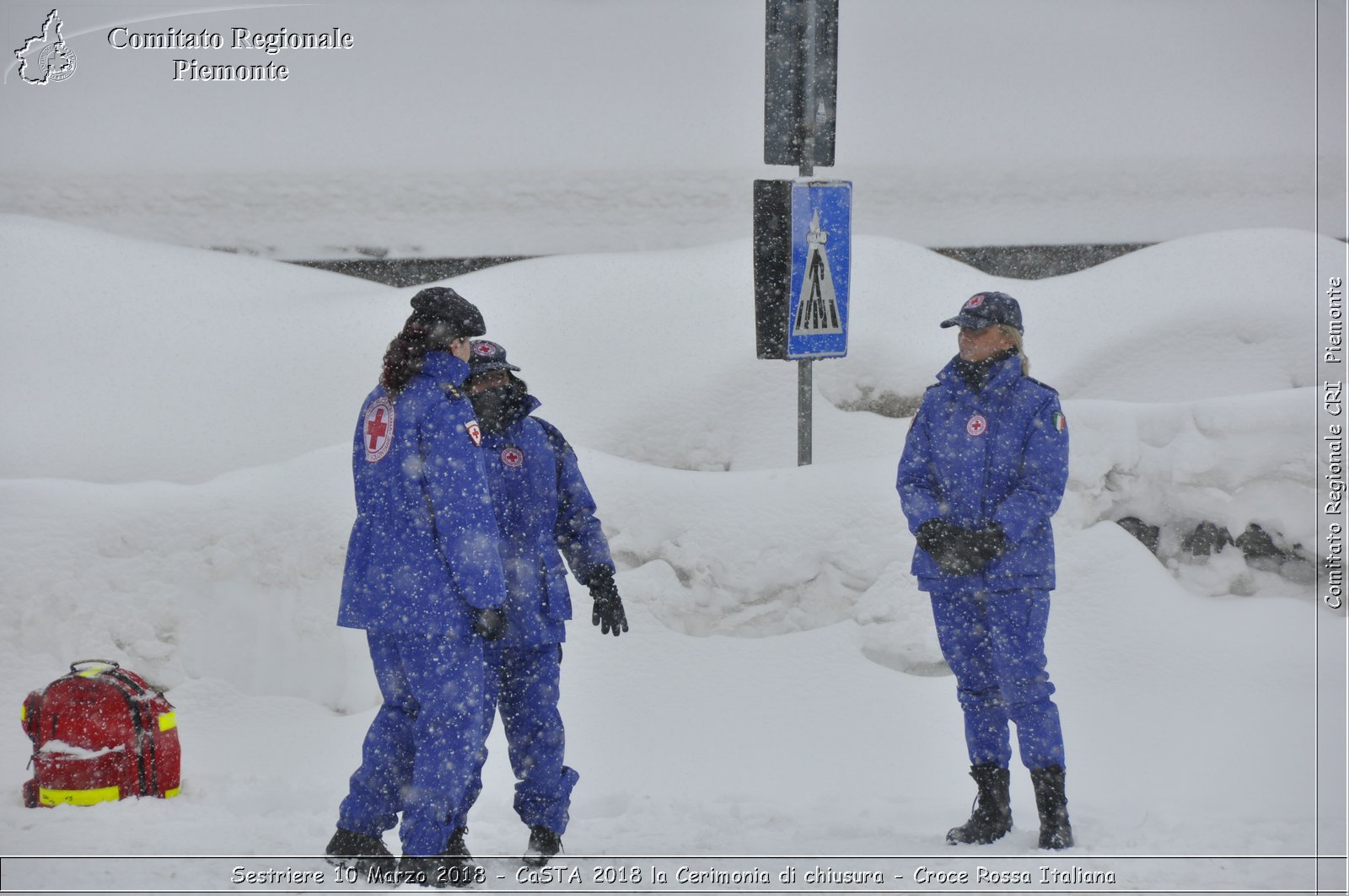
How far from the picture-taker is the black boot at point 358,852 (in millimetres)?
3609

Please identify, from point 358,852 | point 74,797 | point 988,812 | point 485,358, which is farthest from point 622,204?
point 358,852

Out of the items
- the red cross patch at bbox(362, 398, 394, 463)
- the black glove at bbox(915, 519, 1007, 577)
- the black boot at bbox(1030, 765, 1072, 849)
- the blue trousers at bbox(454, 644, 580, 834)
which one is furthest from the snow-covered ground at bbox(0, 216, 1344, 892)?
the red cross patch at bbox(362, 398, 394, 463)

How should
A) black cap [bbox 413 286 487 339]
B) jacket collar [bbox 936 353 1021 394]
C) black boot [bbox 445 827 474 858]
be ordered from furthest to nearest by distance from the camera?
jacket collar [bbox 936 353 1021 394], black boot [bbox 445 827 474 858], black cap [bbox 413 286 487 339]

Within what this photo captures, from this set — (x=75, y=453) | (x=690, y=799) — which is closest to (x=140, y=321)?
(x=75, y=453)

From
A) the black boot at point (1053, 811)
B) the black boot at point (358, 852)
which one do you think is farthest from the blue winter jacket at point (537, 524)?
the black boot at point (1053, 811)

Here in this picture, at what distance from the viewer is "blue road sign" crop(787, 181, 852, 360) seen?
573 centimetres

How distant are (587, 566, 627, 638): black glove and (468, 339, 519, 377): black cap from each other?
736 mm

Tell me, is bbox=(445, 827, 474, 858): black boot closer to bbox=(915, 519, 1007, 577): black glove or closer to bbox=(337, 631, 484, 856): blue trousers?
bbox=(337, 631, 484, 856): blue trousers

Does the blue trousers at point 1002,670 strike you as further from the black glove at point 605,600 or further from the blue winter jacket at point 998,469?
the black glove at point 605,600

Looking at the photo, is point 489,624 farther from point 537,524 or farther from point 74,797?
point 74,797

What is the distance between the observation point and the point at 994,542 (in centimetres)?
390

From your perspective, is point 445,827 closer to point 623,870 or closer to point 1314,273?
point 623,870

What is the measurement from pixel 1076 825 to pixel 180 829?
2.98 metres

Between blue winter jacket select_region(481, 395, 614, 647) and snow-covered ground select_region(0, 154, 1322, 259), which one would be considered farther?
snow-covered ground select_region(0, 154, 1322, 259)
